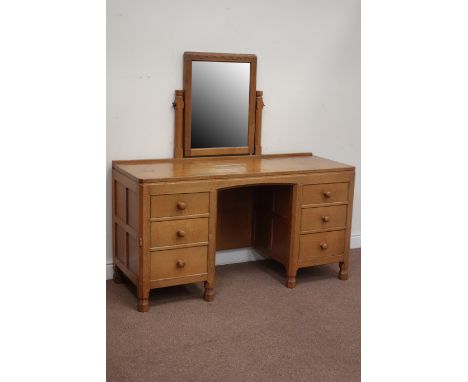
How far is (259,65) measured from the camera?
3.71 metres

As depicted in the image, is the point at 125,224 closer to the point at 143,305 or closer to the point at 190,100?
the point at 143,305

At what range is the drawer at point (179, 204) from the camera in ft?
9.75

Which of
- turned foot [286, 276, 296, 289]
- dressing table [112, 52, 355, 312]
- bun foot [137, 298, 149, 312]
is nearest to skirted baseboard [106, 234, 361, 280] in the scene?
dressing table [112, 52, 355, 312]

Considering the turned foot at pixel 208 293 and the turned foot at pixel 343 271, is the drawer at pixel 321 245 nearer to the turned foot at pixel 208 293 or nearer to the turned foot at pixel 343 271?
the turned foot at pixel 343 271

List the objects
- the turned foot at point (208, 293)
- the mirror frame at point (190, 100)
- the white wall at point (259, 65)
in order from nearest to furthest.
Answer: the turned foot at point (208, 293)
the white wall at point (259, 65)
the mirror frame at point (190, 100)

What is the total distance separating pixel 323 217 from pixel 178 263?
97 centimetres

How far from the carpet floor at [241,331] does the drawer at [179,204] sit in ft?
1.73

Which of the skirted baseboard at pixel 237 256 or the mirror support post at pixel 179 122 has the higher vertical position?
the mirror support post at pixel 179 122

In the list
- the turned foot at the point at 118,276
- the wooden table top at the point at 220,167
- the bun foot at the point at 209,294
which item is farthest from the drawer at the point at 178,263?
the turned foot at the point at 118,276

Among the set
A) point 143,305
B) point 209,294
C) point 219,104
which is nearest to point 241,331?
point 209,294

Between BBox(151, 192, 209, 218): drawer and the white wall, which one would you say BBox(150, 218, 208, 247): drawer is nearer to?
BBox(151, 192, 209, 218): drawer

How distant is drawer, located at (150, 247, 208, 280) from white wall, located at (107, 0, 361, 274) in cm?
60
